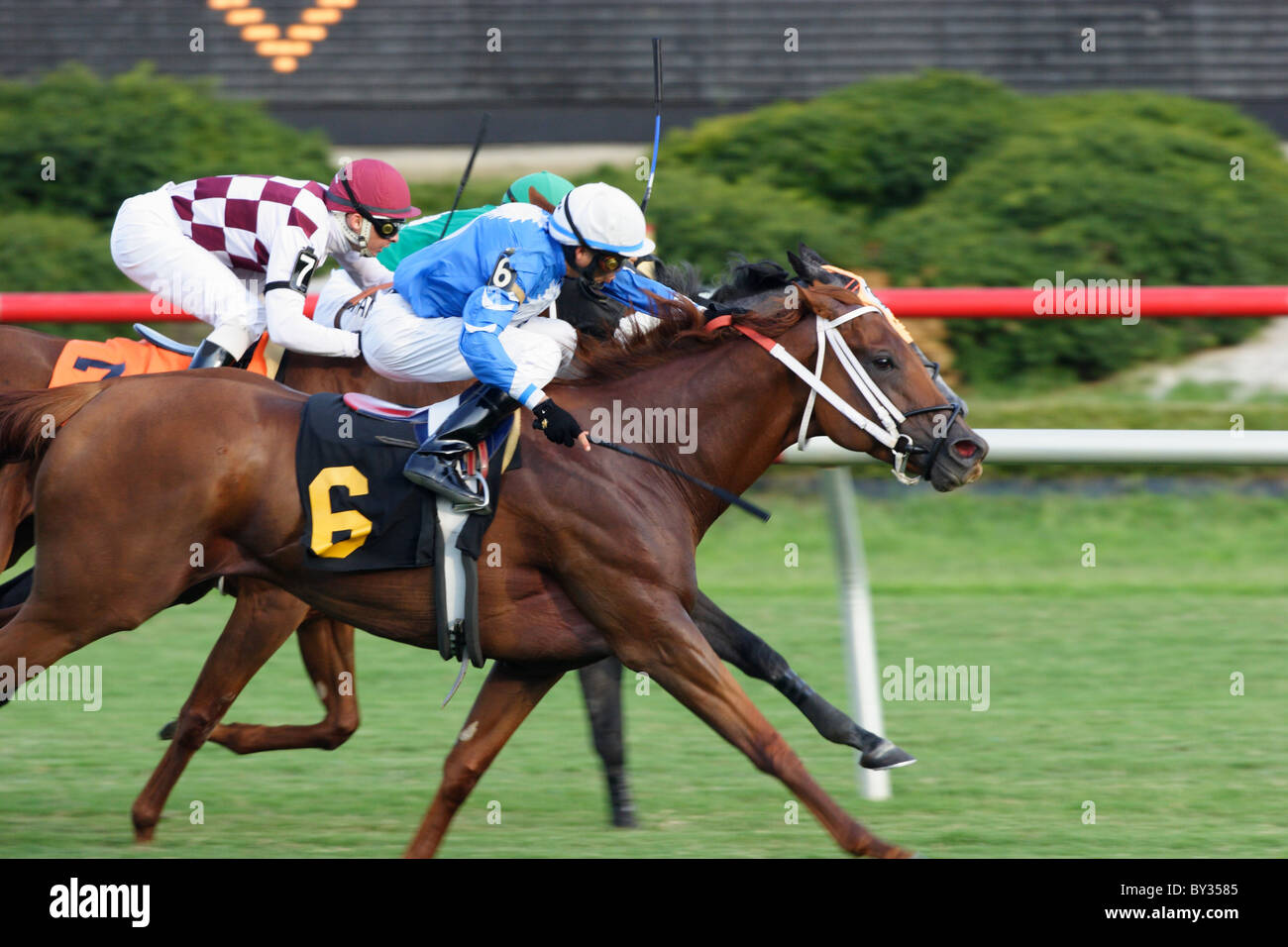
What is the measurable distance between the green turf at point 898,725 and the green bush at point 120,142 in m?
4.06

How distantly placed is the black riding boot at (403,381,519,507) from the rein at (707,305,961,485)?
724 mm

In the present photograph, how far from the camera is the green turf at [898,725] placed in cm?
459

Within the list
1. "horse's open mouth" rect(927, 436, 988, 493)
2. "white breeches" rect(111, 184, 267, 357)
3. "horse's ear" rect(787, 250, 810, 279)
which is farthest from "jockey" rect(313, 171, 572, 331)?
"horse's open mouth" rect(927, 436, 988, 493)

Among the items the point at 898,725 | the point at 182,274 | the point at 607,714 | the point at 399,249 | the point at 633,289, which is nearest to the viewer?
the point at 633,289

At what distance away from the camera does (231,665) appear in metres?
4.59

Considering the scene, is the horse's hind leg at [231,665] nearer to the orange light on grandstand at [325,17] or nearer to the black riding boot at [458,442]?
the black riding boot at [458,442]

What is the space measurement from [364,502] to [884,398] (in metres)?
1.30

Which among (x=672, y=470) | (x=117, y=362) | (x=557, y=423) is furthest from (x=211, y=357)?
(x=672, y=470)

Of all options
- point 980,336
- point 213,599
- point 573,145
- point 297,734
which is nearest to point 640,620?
point 297,734

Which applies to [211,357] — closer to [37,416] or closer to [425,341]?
[37,416]

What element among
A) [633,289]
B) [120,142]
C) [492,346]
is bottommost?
[492,346]

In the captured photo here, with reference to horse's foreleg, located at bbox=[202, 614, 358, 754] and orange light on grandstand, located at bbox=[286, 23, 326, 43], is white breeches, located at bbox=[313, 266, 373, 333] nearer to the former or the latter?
horse's foreleg, located at bbox=[202, 614, 358, 754]

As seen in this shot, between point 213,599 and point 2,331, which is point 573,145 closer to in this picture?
point 213,599

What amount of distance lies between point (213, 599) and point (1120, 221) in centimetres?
520
